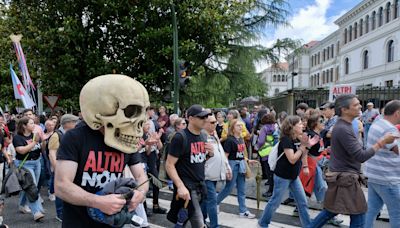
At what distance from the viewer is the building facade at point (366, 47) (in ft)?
123

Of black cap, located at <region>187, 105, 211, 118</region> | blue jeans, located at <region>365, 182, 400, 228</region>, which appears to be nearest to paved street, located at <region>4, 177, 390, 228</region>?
blue jeans, located at <region>365, 182, 400, 228</region>

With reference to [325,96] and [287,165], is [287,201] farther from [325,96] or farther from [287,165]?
[325,96]

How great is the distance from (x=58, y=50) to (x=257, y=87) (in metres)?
12.4

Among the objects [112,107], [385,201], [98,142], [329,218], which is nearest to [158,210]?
[329,218]

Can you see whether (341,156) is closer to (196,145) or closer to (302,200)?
(302,200)

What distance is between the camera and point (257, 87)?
21344 mm

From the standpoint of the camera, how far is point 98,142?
2121 millimetres

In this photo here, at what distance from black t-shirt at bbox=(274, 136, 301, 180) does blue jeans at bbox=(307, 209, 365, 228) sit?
645 millimetres

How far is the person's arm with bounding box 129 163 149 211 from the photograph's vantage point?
2.02 meters

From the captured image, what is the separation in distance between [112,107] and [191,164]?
1.90m

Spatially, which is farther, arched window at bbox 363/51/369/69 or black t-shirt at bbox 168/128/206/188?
arched window at bbox 363/51/369/69

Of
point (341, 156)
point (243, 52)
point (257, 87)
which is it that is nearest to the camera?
point (341, 156)

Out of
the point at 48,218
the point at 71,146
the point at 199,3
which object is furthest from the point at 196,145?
the point at 199,3

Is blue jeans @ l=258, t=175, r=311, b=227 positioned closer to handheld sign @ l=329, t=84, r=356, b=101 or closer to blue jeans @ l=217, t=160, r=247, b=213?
blue jeans @ l=217, t=160, r=247, b=213
